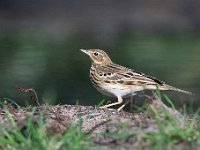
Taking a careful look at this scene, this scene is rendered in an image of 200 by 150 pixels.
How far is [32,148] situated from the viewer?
777 cm

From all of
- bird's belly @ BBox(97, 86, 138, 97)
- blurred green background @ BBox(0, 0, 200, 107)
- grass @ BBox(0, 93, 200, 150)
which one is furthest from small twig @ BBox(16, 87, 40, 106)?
bird's belly @ BBox(97, 86, 138, 97)

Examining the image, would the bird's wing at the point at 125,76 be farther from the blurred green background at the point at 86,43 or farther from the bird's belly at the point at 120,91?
the blurred green background at the point at 86,43

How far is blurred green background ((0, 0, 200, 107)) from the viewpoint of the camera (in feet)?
54.2

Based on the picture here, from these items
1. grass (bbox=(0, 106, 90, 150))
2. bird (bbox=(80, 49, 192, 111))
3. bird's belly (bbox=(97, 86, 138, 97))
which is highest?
grass (bbox=(0, 106, 90, 150))

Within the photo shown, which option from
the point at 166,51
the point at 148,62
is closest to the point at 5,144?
the point at 148,62

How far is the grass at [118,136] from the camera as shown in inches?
306

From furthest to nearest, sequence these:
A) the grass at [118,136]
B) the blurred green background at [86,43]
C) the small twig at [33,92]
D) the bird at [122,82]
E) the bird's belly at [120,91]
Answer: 1. the blurred green background at [86,43]
2. the bird's belly at [120,91]
3. the bird at [122,82]
4. the small twig at [33,92]
5. the grass at [118,136]

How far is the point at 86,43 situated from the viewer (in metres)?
23.3

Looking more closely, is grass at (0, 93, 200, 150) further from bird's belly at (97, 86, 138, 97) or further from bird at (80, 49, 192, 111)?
bird's belly at (97, 86, 138, 97)

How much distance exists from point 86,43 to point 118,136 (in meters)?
15.3

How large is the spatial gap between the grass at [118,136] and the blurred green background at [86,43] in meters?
1.97

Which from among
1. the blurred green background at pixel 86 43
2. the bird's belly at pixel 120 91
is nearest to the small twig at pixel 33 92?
the blurred green background at pixel 86 43

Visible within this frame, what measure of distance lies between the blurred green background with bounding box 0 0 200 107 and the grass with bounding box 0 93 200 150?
1.97 meters

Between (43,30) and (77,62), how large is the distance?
7.81 meters
